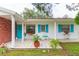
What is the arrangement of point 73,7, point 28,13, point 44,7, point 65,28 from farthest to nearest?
1. point 73,7
2. point 44,7
3. point 28,13
4. point 65,28

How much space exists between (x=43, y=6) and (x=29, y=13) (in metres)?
2.41

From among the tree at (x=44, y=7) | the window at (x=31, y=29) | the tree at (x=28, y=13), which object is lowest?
the window at (x=31, y=29)

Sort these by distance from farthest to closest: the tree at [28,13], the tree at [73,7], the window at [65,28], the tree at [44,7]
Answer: the tree at [73,7]
the tree at [44,7]
the tree at [28,13]
the window at [65,28]

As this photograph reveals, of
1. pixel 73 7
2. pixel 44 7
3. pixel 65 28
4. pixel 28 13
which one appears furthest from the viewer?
pixel 73 7

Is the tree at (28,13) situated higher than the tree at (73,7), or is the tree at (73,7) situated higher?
the tree at (73,7)

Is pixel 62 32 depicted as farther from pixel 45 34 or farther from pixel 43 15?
pixel 43 15

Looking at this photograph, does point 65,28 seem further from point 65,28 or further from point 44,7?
point 44,7

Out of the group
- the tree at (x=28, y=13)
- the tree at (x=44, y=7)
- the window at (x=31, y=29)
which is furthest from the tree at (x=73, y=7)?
the window at (x=31, y=29)

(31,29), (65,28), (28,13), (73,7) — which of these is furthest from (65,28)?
(73,7)

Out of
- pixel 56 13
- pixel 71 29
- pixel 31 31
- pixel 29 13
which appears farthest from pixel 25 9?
pixel 71 29

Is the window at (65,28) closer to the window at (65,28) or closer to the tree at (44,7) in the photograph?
the window at (65,28)

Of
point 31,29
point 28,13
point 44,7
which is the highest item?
point 44,7

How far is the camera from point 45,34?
23844mm

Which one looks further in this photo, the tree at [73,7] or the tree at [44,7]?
the tree at [73,7]
